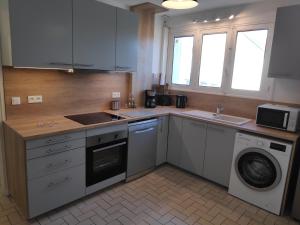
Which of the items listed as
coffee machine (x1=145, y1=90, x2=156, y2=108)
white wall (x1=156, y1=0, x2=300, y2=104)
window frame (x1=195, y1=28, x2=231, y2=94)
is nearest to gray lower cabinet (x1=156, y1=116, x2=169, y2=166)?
coffee machine (x1=145, y1=90, x2=156, y2=108)

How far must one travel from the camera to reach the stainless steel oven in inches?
91.7

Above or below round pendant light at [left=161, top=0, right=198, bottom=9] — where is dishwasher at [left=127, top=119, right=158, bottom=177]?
below

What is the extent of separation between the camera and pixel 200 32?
134 inches

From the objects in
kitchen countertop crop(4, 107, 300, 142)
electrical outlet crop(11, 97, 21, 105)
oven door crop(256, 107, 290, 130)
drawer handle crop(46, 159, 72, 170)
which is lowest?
drawer handle crop(46, 159, 72, 170)

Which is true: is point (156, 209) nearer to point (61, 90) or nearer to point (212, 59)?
point (61, 90)

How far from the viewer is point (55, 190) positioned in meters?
2.09

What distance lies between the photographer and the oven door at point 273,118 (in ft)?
7.62

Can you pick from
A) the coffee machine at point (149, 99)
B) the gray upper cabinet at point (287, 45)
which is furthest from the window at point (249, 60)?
the coffee machine at point (149, 99)

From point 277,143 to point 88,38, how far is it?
2.31m

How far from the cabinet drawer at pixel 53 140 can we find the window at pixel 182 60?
2.18 metres

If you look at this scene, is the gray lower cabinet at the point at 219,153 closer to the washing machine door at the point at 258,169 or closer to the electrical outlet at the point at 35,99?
the washing machine door at the point at 258,169

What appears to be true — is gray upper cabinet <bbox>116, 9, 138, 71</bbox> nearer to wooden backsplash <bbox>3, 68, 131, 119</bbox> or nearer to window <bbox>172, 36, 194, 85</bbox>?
wooden backsplash <bbox>3, 68, 131, 119</bbox>

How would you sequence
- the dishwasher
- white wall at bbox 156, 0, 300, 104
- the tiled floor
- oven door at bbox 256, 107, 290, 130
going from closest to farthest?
the tiled floor < oven door at bbox 256, 107, 290, 130 < white wall at bbox 156, 0, 300, 104 < the dishwasher

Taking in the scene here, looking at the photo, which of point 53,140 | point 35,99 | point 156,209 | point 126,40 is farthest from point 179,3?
point 156,209
